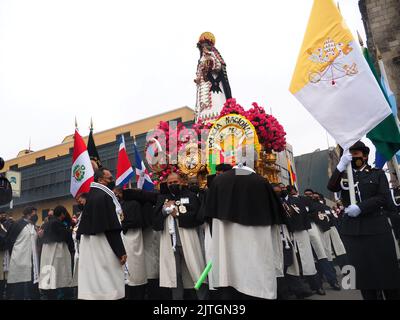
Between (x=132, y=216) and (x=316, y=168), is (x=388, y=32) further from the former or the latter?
(x=316, y=168)

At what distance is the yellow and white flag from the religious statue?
518cm

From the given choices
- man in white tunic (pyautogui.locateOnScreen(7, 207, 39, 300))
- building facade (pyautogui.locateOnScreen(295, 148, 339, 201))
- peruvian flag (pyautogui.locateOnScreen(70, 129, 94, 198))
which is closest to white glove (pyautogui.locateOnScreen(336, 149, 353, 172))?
peruvian flag (pyautogui.locateOnScreen(70, 129, 94, 198))

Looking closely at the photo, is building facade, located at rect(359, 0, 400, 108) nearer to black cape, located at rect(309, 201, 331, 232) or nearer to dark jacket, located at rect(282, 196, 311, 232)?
black cape, located at rect(309, 201, 331, 232)

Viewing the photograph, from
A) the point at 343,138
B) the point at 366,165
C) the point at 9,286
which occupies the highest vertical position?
the point at 343,138

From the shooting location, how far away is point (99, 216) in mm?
4703

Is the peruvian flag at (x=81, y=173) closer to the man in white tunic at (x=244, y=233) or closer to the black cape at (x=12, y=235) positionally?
the black cape at (x=12, y=235)

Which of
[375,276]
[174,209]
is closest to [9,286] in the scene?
[174,209]

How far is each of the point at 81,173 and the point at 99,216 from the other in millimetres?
3307

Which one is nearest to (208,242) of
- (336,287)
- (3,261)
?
(336,287)

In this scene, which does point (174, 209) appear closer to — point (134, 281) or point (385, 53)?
point (134, 281)

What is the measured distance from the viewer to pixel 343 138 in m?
4.66

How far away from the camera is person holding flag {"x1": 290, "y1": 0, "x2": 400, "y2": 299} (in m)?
4.18
